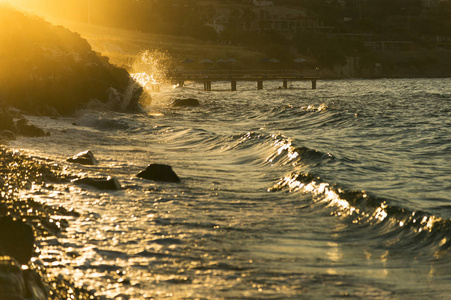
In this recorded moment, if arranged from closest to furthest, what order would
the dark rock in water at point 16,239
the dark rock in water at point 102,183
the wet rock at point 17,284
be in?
1. the wet rock at point 17,284
2. the dark rock in water at point 16,239
3. the dark rock in water at point 102,183

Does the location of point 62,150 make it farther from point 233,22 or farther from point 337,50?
point 233,22

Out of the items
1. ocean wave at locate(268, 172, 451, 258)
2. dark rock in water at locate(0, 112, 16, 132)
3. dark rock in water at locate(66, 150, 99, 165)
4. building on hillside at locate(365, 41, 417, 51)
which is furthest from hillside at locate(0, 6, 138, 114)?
building on hillside at locate(365, 41, 417, 51)

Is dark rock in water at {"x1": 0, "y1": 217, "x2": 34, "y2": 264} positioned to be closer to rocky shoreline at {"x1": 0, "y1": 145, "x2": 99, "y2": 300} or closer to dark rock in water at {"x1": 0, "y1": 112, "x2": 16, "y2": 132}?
rocky shoreline at {"x1": 0, "y1": 145, "x2": 99, "y2": 300}

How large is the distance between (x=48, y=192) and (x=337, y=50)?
143 meters

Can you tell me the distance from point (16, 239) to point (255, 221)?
4.56 m

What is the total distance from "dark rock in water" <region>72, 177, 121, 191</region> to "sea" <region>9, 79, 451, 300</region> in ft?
0.75

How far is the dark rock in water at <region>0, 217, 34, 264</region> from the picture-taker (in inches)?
316

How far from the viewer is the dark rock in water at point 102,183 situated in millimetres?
13734

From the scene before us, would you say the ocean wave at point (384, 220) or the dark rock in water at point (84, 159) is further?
the dark rock in water at point (84, 159)

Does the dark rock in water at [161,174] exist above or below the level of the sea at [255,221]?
above

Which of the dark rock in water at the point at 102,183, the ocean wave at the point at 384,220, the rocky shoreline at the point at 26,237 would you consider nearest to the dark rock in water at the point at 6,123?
the rocky shoreline at the point at 26,237

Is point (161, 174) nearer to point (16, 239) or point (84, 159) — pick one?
point (84, 159)

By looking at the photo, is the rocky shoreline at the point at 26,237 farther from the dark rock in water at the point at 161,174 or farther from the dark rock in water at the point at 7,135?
the dark rock in water at the point at 7,135

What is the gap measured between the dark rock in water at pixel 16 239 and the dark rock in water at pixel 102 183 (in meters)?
4.70
